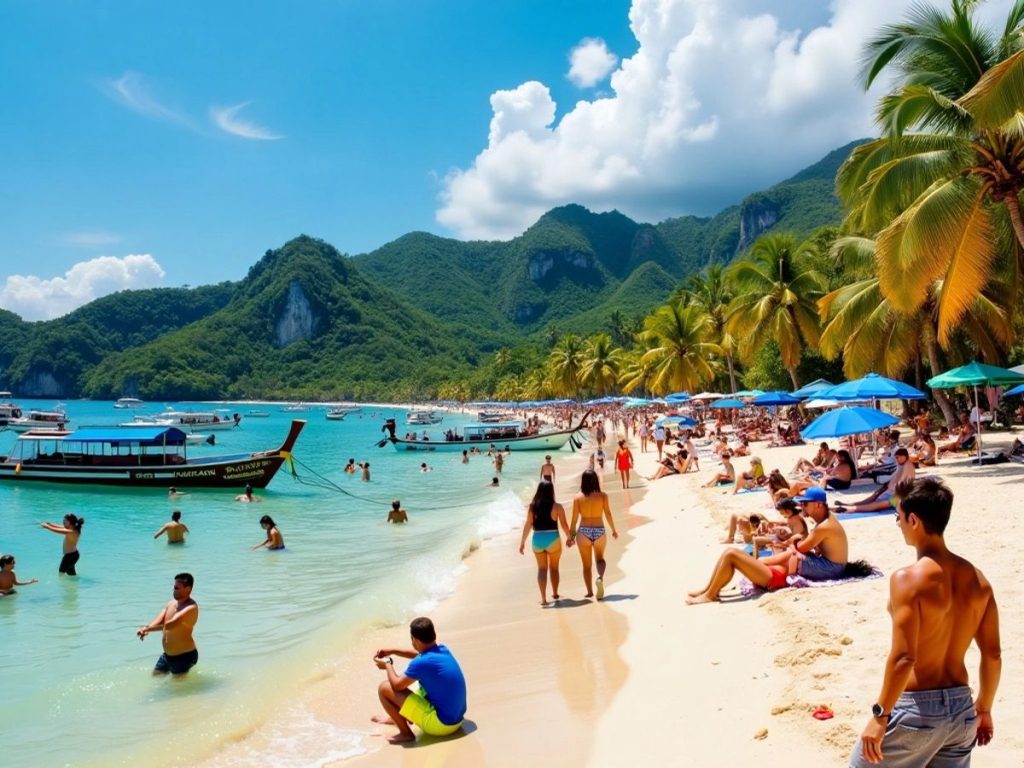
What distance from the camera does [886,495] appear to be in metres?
10.8

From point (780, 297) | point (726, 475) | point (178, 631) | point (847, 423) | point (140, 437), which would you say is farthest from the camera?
point (780, 297)

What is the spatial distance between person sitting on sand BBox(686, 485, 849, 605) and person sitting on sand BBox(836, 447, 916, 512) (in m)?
4.03

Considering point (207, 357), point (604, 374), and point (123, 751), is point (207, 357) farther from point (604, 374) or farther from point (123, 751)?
point (123, 751)

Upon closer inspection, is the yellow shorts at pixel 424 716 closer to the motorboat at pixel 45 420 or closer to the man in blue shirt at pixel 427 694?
the man in blue shirt at pixel 427 694

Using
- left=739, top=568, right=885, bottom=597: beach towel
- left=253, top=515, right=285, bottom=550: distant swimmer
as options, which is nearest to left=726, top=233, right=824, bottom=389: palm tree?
left=253, top=515, right=285, bottom=550: distant swimmer

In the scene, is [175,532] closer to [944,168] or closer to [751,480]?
[751,480]

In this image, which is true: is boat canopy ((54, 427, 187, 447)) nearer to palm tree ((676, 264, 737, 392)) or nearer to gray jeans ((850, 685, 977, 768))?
gray jeans ((850, 685, 977, 768))

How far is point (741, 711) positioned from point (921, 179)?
11987mm

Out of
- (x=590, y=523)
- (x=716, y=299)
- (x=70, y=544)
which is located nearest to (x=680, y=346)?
(x=716, y=299)

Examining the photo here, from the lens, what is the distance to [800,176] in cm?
19025

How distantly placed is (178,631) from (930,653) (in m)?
6.99

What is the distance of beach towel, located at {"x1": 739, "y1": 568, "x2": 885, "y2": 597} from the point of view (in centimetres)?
690

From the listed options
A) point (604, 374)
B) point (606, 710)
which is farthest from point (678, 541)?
point (604, 374)

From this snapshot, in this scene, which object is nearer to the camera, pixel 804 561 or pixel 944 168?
pixel 804 561
